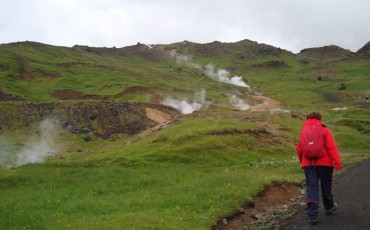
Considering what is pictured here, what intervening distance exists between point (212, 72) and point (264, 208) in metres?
144

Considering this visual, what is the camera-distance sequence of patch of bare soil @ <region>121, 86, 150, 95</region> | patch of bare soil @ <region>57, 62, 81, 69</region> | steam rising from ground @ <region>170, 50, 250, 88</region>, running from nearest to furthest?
patch of bare soil @ <region>121, 86, 150, 95</region> → patch of bare soil @ <region>57, 62, 81, 69</region> → steam rising from ground @ <region>170, 50, 250, 88</region>

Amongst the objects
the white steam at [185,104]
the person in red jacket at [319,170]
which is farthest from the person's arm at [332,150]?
the white steam at [185,104]

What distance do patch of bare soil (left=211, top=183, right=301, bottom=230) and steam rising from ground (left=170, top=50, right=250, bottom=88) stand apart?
10587 cm

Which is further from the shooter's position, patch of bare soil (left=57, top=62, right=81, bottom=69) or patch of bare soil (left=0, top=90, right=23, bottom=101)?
patch of bare soil (left=57, top=62, right=81, bottom=69)

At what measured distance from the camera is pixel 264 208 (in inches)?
710

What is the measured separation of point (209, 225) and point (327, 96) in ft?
268

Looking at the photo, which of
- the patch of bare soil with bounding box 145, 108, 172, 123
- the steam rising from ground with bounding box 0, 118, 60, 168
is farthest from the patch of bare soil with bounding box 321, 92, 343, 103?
the steam rising from ground with bounding box 0, 118, 60, 168

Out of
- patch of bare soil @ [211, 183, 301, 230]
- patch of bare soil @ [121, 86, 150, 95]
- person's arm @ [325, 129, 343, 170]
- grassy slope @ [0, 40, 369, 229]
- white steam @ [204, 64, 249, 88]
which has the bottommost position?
patch of bare soil @ [211, 183, 301, 230]

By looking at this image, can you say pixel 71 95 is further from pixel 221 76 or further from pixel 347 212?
pixel 221 76

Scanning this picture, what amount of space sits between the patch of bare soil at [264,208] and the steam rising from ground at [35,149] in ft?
61.4

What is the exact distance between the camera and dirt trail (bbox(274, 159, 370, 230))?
12.3 m

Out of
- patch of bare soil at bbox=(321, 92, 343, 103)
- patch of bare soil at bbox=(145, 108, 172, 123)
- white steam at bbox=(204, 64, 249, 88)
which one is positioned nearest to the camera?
patch of bare soil at bbox=(145, 108, 172, 123)

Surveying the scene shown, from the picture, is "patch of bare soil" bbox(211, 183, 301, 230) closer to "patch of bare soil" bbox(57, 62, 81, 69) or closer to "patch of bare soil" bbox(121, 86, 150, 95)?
"patch of bare soil" bbox(121, 86, 150, 95)

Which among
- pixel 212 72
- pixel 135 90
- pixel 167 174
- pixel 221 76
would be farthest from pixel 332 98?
pixel 212 72
